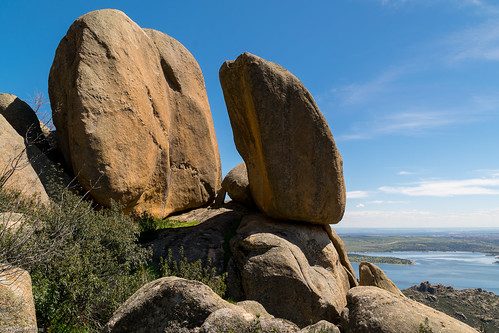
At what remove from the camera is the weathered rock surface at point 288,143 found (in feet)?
43.5

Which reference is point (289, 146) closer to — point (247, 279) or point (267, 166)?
point (267, 166)

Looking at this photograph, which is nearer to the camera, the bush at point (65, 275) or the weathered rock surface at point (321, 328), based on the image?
the weathered rock surface at point (321, 328)

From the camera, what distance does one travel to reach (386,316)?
737 centimetres

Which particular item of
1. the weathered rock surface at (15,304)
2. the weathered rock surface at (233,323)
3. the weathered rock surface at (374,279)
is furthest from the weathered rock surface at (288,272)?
the weathered rock surface at (15,304)

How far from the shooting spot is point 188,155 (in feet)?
56.5

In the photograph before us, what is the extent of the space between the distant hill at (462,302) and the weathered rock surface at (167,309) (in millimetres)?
45207

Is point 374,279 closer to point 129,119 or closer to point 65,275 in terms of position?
point 129,119

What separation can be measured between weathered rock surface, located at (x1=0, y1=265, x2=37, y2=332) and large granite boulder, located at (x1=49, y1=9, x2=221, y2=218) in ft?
21.7

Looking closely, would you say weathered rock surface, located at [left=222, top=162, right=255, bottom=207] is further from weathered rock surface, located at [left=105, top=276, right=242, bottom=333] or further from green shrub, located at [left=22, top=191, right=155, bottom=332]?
weathered rock surface, located at [left=105, top=276, right=242, bottom=333]

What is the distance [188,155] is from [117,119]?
5193 mm

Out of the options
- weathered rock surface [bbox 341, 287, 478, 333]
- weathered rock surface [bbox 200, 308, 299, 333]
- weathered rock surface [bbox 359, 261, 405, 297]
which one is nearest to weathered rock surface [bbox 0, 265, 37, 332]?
weathered rock surface [bbox 200, 308, 299, 333]

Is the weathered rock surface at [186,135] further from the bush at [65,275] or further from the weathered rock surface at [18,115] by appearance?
the bush at [65,275]

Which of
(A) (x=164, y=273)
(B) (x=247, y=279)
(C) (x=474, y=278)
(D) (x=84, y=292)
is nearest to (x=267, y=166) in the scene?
(B) (x=247, y=279)

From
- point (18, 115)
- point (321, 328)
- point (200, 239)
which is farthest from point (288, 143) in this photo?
point (18, 115)
